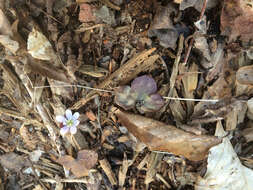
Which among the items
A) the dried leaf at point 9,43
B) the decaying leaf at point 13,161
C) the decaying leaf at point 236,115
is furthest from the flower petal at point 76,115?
the decaying leaf at point 236,115

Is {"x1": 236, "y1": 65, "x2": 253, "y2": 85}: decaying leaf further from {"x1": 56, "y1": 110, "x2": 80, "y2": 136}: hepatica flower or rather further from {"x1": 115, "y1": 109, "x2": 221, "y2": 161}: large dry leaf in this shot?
{"x1": 56, "y1": 110, "x2": 80, "y2": 136}: hepatica flower

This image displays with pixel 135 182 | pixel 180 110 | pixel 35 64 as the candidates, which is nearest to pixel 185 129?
pixel 180 110

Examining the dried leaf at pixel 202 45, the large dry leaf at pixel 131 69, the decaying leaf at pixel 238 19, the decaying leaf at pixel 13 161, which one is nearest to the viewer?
the decaying leaf at pixel 238 19

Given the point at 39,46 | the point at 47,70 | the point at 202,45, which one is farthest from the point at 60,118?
the point at 202,45

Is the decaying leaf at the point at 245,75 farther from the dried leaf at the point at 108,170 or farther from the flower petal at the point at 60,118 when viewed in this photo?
the flower petal at the point at 60,118

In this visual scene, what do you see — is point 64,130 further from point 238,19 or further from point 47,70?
point 238,19
